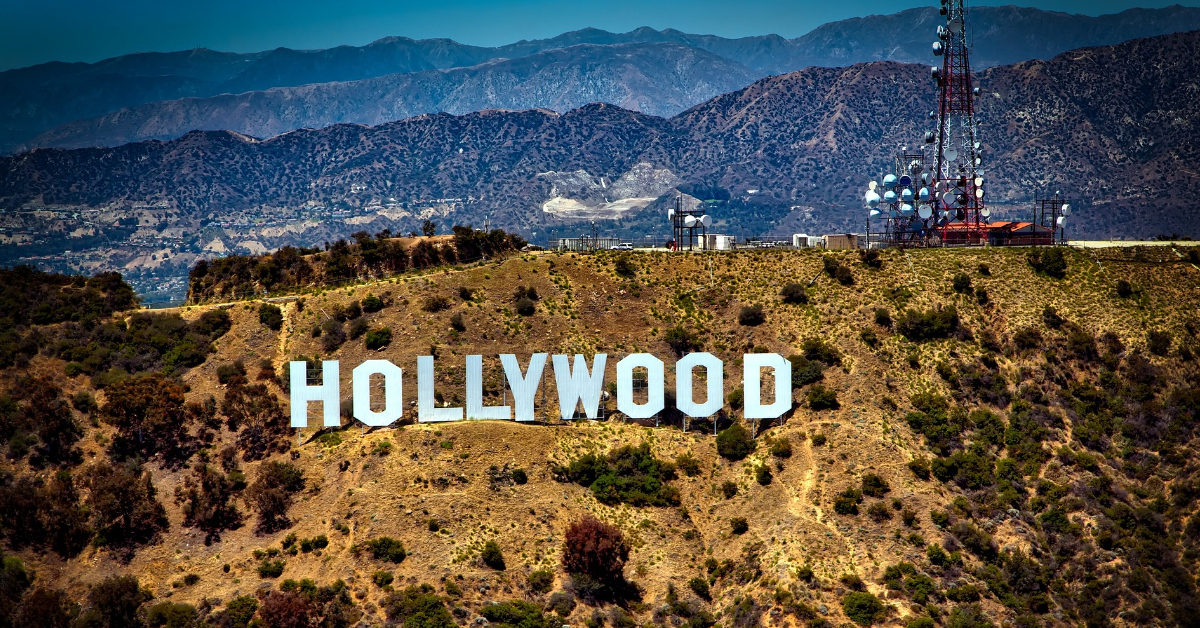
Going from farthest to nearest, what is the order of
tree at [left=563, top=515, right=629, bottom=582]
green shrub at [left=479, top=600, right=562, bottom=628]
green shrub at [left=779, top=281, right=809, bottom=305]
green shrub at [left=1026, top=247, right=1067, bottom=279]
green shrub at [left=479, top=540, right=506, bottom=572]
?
green shrub at [left=1026, top=247, right=1067, bottom=279], green shrub at [left=779, top=281, right=809, bottom=305], tree at [left=563, top=515, right=629, bottom=582], green shrub at [left=479, top=540, right=506, bottom=572], green shrub at [left=479, top=600, right=562, bottom=628]

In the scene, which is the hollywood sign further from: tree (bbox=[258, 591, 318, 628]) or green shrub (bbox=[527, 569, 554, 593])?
tree (bbox=[258, 591, 318, 628])

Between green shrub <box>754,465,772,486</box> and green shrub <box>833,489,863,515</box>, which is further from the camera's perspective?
green shrub <box>754,465,772,486</box>

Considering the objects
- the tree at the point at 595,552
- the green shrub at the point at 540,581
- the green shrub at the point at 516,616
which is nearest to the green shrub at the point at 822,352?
the tree at the point at 595,552

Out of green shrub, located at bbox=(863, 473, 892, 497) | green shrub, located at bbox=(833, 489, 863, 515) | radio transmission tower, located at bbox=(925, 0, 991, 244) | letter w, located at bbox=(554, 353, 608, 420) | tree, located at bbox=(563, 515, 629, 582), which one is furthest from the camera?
radio transmission tower, located at bbox=(925, 0, 991, 244)

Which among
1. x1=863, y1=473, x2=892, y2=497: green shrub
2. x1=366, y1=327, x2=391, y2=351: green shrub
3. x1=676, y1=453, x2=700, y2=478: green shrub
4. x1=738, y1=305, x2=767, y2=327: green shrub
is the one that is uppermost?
x1=738, y1=305, x2=767, y2=327: green shrub

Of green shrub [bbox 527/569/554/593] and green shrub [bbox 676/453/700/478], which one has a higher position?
green shrub [bbox 676/453/700/478]

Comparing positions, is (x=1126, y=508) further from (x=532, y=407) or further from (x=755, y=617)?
(x=532, y=407)

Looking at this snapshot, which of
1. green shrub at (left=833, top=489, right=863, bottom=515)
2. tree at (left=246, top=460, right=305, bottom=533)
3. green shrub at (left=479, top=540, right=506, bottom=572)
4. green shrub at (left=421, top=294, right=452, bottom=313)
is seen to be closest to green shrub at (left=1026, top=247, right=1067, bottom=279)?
green shrub at (left=833, top=489, right=863, bottom=515)

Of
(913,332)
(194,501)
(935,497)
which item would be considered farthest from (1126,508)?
(194,501)
